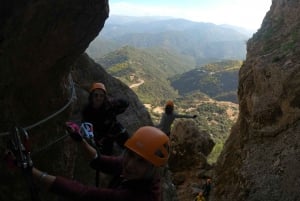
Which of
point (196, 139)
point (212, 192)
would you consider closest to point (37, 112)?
point (212, 192)

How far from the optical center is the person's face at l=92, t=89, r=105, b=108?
23.5ft

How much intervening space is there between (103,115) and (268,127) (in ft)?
27.2

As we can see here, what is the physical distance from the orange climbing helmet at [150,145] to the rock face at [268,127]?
27.2 ft

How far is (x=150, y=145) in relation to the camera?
400 centimetres

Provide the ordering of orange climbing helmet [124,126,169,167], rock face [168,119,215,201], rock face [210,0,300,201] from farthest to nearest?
rock face [168,119,215,201] → rock face [210,0,300,201] → orange climbing helmet [124,126,169,167]

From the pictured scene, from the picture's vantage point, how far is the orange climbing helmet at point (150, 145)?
3988 mm

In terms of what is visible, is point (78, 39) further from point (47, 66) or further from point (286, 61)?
point (286, 61)

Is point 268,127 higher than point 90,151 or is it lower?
lower

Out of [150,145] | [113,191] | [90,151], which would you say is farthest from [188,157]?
[150,145]

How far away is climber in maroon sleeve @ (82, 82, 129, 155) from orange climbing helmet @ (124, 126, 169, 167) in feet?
10.3

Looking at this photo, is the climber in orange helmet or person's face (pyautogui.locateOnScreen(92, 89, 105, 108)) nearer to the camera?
the climber in orange helmet

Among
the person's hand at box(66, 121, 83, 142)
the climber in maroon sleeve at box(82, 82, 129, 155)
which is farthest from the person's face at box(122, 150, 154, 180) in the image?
the climber in maroon sleeve at box(82, 82, 129, 155)

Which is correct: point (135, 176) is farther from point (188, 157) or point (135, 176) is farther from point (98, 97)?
point (188, 157)

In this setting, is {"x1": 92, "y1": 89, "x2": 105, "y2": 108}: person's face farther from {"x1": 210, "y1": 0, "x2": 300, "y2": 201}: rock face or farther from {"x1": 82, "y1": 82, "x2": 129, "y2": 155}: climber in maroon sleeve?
{"x1": 210, "y1": 0, "x2": 300, "y2": 201}: rock face
